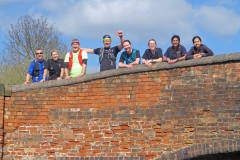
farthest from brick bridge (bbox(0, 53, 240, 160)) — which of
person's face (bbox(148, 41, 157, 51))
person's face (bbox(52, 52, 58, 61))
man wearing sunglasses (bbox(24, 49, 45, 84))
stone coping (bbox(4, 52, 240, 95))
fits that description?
person's face (bbox(52, 52, 58, 61))

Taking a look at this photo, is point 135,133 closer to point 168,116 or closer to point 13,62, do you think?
point 168,116

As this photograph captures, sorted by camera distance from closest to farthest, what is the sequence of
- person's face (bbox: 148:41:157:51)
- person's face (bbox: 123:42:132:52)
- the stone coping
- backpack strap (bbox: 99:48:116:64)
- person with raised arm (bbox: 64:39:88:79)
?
→ 1. the stone coping
2. person's face (bbox: 148:41:157:51)
3. person's face (bbox: 123:42:132:52)
4. backpack strap (bbox: 99:48:116:64)
5. person with raised arm (bbox: 64:39:88:79)

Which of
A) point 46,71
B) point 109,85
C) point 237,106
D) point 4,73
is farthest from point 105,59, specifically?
point 4,73

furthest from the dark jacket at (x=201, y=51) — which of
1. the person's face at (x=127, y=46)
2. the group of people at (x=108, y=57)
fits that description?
the person's face at (x=127, y=46)

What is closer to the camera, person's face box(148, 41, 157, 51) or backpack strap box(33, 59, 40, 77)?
person's face box(148, 41, 157, 51)

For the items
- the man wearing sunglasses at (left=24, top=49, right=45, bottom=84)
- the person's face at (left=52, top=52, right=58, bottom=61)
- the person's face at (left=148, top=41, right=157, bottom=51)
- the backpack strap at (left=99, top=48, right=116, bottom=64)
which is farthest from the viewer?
the man wearing sunglasses at (left=24, top=49, right=45, bottom=84)

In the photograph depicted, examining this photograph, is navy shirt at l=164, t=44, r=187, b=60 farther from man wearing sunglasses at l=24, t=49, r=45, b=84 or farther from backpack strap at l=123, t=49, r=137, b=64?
man wearing sunglasses at l=24, t=49, r=45, b=84

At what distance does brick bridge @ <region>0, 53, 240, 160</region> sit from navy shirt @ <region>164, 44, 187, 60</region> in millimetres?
225

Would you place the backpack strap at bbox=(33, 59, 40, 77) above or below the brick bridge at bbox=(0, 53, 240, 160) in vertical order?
above

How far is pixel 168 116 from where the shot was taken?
883cm

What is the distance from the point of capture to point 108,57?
9508 millimetres

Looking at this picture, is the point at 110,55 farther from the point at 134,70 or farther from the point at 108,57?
the point at 134,70

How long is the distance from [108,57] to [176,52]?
152cm

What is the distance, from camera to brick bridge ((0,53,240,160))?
852cm
